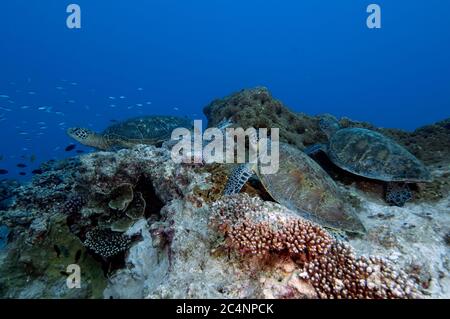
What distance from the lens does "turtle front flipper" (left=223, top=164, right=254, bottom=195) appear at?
3844 millimetres

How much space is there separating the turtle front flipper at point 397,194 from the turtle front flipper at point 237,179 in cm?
275

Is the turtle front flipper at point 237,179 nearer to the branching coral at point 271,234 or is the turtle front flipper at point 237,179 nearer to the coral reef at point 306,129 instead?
the branching coral at point 271,234

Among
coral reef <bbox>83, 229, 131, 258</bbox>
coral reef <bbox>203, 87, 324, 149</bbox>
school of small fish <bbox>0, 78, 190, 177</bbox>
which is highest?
school of small fish <bbox>0, 78, 190, 177</bbox>

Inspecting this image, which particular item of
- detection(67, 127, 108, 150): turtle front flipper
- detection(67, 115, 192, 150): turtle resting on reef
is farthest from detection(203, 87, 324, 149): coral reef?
detection(67, 127, 108, 150): turtle front flipper

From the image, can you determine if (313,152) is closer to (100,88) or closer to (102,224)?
(102,224)

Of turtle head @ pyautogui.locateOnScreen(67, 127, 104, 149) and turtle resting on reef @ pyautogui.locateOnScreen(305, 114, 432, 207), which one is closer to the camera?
turtle resting on reef @ pyautogui.locateOnScreen(305, 114, 432, 207)

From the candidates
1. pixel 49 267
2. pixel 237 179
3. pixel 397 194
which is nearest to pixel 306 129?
pixel 397 194

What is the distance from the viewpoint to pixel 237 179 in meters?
3.96

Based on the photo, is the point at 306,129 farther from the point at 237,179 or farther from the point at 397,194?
the point at 237,179

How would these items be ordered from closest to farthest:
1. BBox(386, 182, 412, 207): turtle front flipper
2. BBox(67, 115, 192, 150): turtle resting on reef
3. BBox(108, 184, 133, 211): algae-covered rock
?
BBox(108, 184, 133, 211): algae-covered rock, BBox(386, 182, 412, 207): turtle front flipper, BBox(67, 115, 192, 150): turtle resting on reef

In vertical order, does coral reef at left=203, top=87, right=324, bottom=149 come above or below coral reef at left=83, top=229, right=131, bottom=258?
above

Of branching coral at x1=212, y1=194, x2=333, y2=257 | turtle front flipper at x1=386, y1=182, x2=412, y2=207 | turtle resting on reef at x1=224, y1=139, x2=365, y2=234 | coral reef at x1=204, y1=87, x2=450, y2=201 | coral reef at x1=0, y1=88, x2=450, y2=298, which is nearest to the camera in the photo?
coral reef at x1=0, y1=88, x2=450, y2=298

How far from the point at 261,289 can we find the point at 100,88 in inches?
4562

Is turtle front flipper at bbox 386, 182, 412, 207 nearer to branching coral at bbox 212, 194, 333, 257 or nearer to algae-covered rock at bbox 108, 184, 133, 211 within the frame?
branching coral at bbox 212, 194, 333, 257
